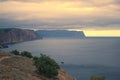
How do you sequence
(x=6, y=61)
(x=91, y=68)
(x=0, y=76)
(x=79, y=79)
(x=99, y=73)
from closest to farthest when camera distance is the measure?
1. (x=0, y=76)
2. (x=6, y=61)
3. (x=79, y=79)
4. (x=99, y=73)
5. (x=91, y=68)

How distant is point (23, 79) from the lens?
128 feet

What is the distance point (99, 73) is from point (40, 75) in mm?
84045

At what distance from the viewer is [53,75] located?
52.3 meters

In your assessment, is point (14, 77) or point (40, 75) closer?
point (14, 77)

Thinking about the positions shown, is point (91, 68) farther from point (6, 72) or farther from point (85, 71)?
point (6, 72)

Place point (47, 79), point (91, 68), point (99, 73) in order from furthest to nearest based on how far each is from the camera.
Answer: point (91, 68)
point (99, 73)
point (47, 79)

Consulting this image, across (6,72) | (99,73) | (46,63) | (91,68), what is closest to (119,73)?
(99,73)

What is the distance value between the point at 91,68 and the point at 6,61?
95243 millimetres

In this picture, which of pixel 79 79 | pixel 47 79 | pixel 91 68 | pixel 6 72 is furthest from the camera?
pixel 91 68

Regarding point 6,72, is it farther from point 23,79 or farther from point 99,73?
point 99,73

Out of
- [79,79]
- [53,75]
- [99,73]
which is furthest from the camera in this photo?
[99,73]

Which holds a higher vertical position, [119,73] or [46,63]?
[46,63]

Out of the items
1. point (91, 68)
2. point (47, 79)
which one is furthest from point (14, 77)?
point (91, 68)

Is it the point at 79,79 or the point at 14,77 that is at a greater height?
the point at 14,77
